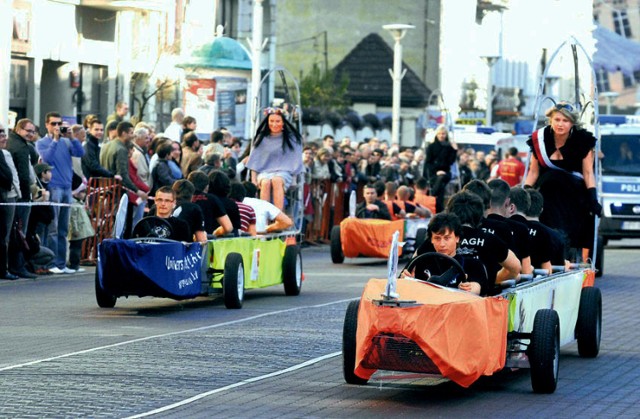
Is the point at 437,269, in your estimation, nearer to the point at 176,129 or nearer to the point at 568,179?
the point at 568,179

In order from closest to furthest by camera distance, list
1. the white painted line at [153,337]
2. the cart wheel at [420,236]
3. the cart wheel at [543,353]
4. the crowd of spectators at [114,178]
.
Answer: the cart wheel at [543,353]
the white painted line at [153,337]
the crowd of spectators at [114,178]
the cart wheel at [420,236]

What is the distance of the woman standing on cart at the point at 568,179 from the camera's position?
16422 millimetres

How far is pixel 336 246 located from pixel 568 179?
973 cm

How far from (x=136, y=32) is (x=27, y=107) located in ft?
20.5

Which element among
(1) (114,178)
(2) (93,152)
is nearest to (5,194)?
(1) (114,178)

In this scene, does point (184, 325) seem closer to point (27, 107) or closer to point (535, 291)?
point (535, 291)

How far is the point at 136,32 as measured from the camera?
41406 mm

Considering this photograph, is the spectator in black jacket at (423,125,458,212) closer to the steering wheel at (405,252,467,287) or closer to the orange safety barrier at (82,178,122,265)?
the orange safety barrier at (82,178,122,265)

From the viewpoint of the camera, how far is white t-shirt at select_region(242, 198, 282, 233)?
20312 mm

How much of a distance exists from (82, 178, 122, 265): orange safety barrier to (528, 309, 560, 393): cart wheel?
40.8 feet

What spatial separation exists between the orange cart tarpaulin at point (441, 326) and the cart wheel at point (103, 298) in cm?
657

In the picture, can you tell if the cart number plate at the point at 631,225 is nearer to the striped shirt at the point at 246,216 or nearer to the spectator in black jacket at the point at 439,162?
the spectator in black jacket at the point at 439,162

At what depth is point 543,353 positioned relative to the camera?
1160cm

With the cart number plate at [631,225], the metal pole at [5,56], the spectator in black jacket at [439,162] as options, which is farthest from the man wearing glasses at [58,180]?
the cart number plate at [631,225]
